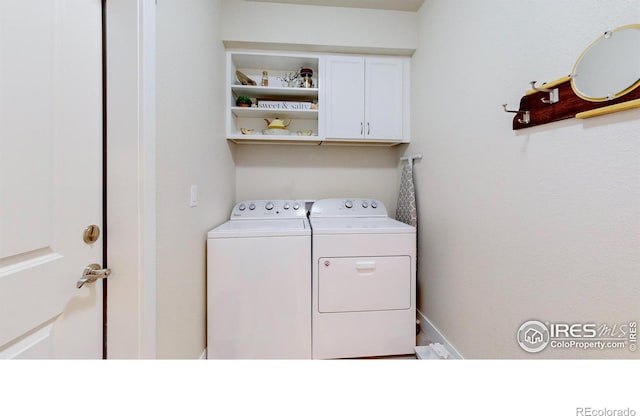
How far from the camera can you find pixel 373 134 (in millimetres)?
2111

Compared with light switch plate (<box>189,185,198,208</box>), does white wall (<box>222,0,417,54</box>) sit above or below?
above

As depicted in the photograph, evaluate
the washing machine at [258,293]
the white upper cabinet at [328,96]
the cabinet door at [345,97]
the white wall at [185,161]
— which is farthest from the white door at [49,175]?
the cabinet door at [345,97]

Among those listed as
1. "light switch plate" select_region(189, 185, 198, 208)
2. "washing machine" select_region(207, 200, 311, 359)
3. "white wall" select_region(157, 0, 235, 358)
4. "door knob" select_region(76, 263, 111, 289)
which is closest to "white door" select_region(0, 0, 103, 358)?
"door knob" select_region(76, 263, 111, 289)

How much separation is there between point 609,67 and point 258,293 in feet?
6.12

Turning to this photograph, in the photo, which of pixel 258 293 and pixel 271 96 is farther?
pixel 271 96

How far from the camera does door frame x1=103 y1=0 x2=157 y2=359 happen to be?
0.86 metres

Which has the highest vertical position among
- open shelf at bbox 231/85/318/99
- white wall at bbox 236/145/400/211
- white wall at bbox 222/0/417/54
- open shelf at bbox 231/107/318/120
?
white wall at bbox 222/0/417/54

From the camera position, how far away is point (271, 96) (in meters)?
2.20

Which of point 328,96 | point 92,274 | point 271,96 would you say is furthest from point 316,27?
point 92,274

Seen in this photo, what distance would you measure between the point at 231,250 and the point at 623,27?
1.92 meters

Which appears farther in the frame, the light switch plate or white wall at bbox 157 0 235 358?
the light switch plate

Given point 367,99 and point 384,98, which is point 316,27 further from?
point 384,98

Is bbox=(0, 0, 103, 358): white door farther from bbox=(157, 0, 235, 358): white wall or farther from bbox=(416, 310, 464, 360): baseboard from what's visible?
bbox=(416, 310, 464, 360): baseboard
